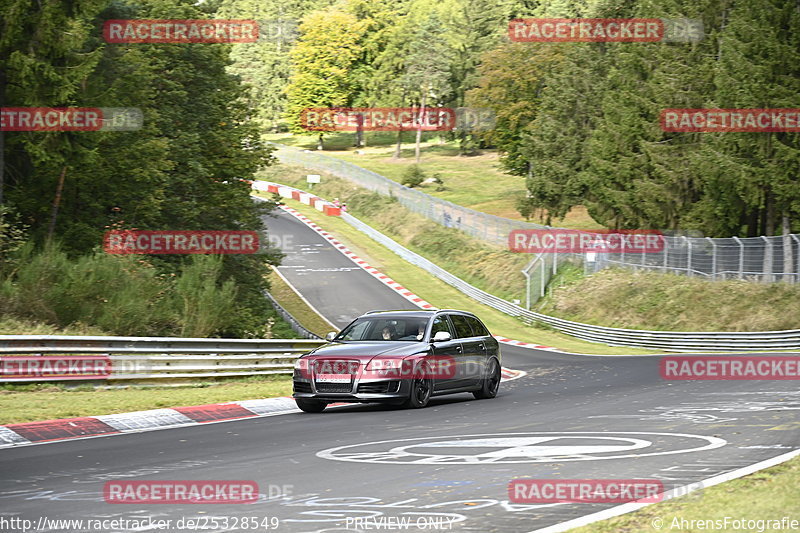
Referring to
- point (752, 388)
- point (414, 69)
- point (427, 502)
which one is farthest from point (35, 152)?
point (414, 69)

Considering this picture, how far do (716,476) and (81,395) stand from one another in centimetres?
1109

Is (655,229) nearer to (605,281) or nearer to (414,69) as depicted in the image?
(605,281)

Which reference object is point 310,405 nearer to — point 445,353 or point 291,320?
point 445,353

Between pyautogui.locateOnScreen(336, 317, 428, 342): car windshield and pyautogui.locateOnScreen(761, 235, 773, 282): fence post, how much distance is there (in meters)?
24.2

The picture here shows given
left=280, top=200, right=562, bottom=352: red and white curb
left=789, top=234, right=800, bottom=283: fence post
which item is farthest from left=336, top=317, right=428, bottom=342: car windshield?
left=789, top=234, right=800, bottom=283: fence post

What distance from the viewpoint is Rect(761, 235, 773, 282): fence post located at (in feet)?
123

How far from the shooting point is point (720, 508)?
689 cm

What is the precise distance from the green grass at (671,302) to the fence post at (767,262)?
1.25ft

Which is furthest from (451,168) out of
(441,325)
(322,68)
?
(441,325)

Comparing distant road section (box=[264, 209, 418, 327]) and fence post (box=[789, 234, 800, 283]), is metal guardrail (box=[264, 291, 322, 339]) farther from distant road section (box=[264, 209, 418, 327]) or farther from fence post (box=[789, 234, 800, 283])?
fence post (box=[789, 234, 800, 283])

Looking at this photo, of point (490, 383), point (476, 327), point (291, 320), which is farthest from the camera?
point (291, 320)

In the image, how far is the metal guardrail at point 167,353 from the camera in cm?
1665

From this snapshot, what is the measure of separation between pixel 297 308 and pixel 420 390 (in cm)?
3137

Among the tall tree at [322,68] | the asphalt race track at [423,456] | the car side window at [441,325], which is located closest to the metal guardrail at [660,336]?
the asphalt race track at [423,456]
